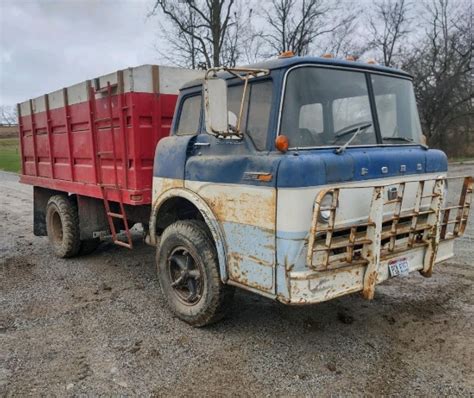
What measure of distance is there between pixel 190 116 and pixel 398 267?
7.96 ft

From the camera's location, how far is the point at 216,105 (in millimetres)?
3523

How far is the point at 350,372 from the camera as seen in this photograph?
3.54m

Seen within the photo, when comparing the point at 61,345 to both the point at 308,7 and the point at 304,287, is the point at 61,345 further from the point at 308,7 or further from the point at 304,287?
the point at 308,7

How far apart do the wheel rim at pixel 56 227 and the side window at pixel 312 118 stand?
5023mm

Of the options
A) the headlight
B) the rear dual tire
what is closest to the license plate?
the headlight

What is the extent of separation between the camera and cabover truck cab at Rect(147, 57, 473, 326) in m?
3.39

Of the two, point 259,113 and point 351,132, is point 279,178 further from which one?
point 351,132

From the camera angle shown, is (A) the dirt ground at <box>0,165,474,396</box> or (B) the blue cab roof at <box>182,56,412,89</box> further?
(B) the blue cab roof at <box>182,56,412,89</box>

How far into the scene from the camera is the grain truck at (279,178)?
3.41 meters

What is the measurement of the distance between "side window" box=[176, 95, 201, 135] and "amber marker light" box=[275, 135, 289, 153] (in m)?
1.22

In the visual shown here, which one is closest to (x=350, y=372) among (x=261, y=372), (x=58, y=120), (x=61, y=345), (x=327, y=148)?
(x=261, y=372)

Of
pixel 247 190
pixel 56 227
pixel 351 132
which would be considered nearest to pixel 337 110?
pixel 351 132

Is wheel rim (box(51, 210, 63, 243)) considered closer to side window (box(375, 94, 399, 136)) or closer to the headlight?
the headlight

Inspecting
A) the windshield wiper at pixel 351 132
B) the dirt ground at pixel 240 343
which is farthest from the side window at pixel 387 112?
the dirt ground at pixel 240 343
